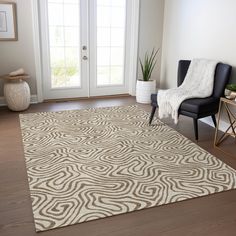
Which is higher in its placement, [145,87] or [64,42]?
[64,42]

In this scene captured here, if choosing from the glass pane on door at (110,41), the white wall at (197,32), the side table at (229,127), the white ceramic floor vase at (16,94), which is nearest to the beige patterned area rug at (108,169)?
the side table at (229,127)

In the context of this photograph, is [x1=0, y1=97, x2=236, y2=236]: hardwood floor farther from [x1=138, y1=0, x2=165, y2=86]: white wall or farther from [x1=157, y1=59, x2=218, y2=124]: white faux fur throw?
[x1=138, y1=0, x2=165, y2=86]: white wall

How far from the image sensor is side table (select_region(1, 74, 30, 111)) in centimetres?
420

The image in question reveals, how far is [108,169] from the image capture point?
263 centimetres

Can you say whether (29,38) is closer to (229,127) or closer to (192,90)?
(192,90)

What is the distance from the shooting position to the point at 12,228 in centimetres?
187

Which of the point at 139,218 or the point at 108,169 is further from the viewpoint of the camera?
the point at 108,169

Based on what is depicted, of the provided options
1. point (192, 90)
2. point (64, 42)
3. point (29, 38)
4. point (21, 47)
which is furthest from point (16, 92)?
point (192, 90)

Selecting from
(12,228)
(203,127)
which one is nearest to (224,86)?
(203,127)

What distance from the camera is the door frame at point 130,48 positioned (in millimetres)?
4359

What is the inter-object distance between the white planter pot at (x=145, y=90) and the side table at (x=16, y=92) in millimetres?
1818

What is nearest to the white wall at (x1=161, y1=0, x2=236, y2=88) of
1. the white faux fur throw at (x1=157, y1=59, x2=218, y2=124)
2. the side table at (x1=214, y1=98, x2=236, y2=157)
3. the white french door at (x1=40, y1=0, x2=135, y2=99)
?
the white faux fur throw at (x1=157, y1=59, x2=218, y2=124)

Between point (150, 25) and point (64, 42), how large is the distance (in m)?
1.54

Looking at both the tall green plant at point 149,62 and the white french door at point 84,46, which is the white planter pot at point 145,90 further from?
the white french door at point 84,46
